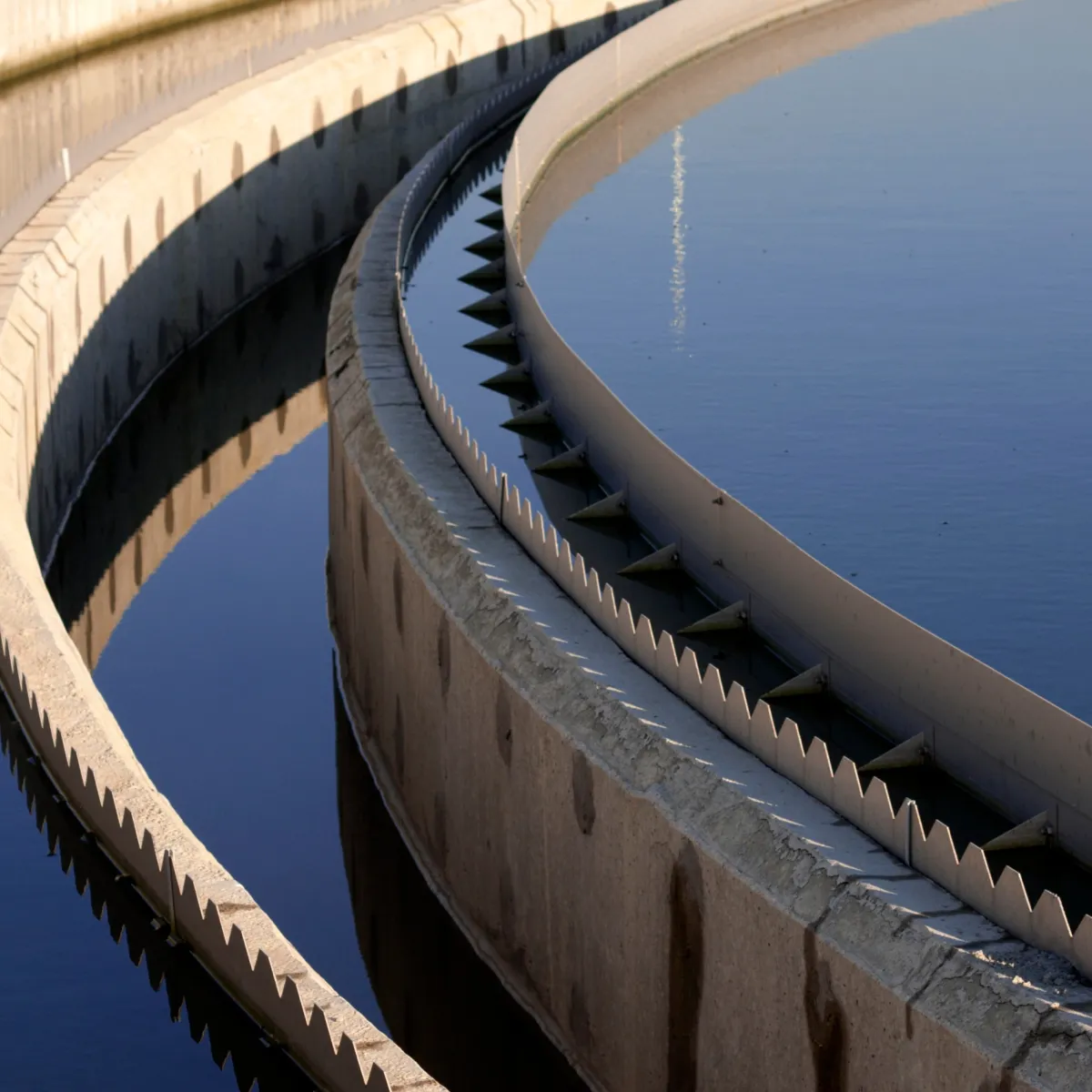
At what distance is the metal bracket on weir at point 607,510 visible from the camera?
73.1ft

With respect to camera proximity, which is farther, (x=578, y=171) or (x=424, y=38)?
(x=424, y=38)

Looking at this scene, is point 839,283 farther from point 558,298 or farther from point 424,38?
point 424,38

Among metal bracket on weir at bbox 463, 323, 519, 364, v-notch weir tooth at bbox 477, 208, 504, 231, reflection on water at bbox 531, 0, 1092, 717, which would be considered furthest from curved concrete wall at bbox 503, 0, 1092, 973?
v-notch weir tooth at bbox 477, 208, 504, 231

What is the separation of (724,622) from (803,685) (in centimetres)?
151

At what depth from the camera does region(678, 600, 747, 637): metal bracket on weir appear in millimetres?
19312

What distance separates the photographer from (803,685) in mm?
18016

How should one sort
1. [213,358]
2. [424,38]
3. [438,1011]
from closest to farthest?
1. [438,1011]
2. [213,358]
3. [424,38]

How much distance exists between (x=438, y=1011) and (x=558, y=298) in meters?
12.6

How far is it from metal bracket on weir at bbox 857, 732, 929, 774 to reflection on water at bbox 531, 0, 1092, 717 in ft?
8.01

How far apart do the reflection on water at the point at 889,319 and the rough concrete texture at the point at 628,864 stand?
366 centimetres

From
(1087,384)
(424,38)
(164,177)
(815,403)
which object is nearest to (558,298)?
(815,403)

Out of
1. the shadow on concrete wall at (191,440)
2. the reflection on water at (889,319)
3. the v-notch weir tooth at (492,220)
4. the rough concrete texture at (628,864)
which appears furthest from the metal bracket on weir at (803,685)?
the v-notch weir tooth at (492,220)

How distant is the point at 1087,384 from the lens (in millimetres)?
26516

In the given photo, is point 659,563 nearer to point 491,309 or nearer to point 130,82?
point 491,309
